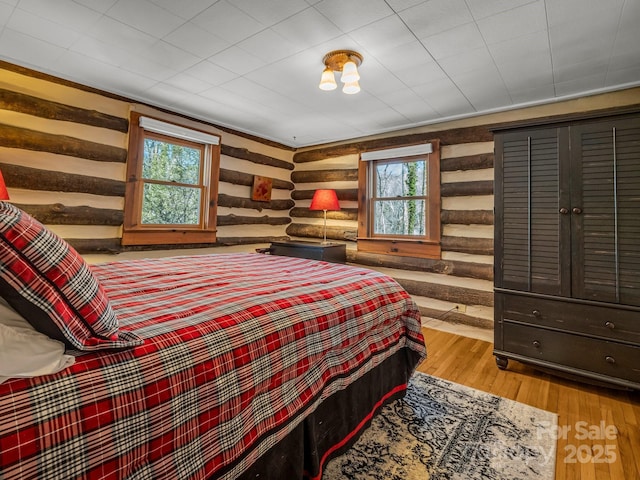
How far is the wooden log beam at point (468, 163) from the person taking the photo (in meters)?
3.28

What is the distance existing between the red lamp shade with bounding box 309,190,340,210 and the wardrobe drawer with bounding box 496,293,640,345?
2.22 m

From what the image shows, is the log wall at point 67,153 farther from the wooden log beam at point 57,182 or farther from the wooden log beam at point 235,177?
the wooden log beam at point 235,177

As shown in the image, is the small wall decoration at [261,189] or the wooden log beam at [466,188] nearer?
the wooden log beam at [466,188]

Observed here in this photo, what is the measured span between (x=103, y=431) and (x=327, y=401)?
3.15 feet

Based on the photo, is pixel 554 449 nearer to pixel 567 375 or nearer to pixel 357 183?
pixel 567 375

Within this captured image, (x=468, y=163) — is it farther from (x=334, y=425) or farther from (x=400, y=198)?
(x=334, y=425)

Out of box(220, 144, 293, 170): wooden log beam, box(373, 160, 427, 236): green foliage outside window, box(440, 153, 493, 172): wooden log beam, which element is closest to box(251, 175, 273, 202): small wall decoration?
box(220, 144, 293, 170): wooden log beam

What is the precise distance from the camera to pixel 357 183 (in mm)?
4320

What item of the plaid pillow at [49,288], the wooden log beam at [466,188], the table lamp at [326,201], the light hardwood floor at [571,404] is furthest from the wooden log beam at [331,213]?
the plaid pillow at [49,288]

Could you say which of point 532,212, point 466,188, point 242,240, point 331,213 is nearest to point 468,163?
point 466,188

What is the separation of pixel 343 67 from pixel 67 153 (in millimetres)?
2566

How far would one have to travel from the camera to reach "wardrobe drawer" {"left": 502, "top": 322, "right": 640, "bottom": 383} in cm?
212

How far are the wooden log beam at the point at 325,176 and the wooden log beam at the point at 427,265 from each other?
108 cm

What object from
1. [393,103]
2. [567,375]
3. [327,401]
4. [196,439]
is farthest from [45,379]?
[393,103]
